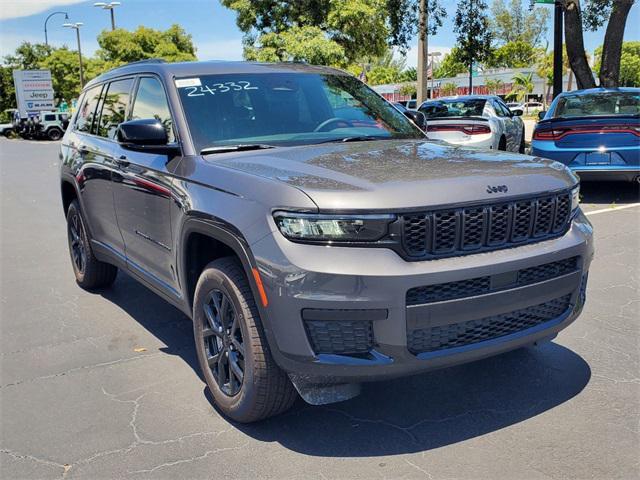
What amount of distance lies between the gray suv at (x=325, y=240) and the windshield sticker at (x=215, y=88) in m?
0.01

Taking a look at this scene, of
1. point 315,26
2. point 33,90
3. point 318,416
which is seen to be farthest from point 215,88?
point 33,90

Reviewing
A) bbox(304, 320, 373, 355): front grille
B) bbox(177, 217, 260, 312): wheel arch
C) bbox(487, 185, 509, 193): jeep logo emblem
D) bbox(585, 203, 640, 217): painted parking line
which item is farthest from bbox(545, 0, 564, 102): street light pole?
bbox(304, 320, 373, 355): front grille

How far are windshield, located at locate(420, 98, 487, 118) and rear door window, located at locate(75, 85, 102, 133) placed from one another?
344 inches

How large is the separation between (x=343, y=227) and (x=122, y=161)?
2289 mm

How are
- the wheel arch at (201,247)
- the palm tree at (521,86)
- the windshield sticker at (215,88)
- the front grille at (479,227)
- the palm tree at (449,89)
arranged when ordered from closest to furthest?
the front grille at (479,227), the wheel arch at (201,247), the windshield sticker at (215,88), the palm tree at (449,89), the palm tree at (521,86)

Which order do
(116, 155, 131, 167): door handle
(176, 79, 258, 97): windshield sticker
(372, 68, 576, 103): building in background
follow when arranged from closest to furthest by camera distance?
(176, 79, 258, 97): windshield sticker < (116, 155, 131, 167): door handle < (372, 68, 576, 103): building in background

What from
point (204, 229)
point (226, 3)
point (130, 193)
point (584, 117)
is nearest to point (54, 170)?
point (226, 3)

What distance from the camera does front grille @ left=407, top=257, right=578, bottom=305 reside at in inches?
113

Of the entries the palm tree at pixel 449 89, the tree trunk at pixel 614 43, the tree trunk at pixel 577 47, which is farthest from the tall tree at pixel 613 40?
the palm tree at pixel 449 89

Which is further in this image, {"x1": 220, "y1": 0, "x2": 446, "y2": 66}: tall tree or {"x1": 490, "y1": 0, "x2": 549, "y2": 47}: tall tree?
{"x1": 490, "y1": 0, "x2": 549, "y2": 47}: tall tree

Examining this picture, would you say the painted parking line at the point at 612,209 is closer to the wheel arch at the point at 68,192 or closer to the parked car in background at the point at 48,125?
the wheel arch at the point at 68,192

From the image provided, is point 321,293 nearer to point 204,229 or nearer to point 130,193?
point 204,229

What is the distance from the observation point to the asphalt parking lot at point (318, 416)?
305 cm

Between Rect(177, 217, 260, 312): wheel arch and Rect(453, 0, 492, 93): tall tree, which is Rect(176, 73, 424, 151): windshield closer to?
Rect(177, 217, 260, 312): wheel arch
